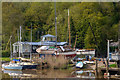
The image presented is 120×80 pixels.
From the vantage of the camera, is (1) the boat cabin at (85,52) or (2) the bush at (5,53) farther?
(2) the bush at (5,53)

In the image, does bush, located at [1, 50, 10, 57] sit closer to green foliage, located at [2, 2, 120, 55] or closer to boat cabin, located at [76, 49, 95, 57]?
green foliage, located at [2, 2, 120, 55]

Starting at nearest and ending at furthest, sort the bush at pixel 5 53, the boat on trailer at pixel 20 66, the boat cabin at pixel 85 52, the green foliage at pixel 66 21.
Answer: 1. the boat on trailer at pixel 20 66
2. the boat cabin at pixel 85 52
3. the green foliage at pixel 66 21
4. the bush at pixel 5 53

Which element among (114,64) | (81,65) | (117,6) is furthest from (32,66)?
(117,6)

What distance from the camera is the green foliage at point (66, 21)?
3372cm

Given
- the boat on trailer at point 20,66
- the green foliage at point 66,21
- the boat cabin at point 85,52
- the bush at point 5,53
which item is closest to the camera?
the boat on trailer at point 20,66

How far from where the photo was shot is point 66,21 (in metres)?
36.8

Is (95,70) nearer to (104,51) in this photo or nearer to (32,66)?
(32,66)

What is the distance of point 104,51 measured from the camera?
109 ft

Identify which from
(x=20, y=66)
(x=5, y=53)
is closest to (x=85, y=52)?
(x=20, y=66)

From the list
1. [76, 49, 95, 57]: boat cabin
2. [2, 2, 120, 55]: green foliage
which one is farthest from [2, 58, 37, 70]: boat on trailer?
[2, 2, 120, 55]: green foliage

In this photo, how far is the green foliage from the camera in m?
33.7

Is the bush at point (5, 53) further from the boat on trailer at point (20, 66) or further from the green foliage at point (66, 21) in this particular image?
the boat on trailer at point (20, 66)

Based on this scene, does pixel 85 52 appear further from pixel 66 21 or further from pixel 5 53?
pixel 5 53

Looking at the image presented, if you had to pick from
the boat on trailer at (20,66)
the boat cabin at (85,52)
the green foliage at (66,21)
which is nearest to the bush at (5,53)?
the green foliage at (66,21)
